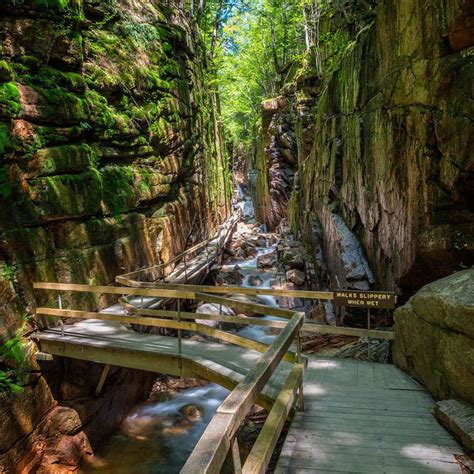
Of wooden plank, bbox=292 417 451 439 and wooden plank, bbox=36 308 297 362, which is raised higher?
wooden plank, bbox=36 308 297 362

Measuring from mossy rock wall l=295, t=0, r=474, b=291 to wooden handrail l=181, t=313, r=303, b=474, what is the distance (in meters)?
5.43

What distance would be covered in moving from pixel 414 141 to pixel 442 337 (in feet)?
14.7

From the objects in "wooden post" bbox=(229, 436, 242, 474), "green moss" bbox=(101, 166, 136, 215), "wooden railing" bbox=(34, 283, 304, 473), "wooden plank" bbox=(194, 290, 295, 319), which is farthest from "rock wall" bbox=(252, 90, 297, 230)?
"wooden post" bbox=(229, 436, 242, 474)

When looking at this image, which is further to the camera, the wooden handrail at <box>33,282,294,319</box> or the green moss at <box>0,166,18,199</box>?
the green moss at <box>0,166,18,199</box>

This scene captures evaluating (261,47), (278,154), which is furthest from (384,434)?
(261,47)

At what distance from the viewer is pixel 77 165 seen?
9.31m

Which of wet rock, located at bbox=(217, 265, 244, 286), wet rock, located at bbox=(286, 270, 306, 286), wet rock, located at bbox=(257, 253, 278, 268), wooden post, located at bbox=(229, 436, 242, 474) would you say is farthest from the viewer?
wet rock, located at bbox=(257, 253, 278, 268)

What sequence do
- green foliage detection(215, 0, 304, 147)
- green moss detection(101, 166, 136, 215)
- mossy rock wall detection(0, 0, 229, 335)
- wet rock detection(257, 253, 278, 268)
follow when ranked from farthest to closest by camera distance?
green foliage detection(215, 0, 304, 147), wet rock detection(257, 253, 278, 268), green moss detection(101, 166, 136, 215), mossy rock wall detection(0, 0, 229, 335)

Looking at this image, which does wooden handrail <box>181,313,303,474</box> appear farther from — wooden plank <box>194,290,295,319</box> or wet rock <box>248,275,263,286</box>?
wet rock <box>248,275,263,286</box>

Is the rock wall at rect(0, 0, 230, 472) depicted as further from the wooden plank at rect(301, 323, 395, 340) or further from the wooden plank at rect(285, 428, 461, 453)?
the wooden plank at rect(285, 428, 461, 453)

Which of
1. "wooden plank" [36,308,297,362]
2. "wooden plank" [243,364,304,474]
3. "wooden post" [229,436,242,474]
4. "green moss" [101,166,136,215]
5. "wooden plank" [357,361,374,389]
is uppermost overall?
"green moss" [101,166,136,215]

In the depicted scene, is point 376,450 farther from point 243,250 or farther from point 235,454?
point 243,250

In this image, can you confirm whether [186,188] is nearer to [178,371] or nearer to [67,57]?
[67,57]

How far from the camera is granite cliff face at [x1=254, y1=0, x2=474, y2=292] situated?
6.69 metres
